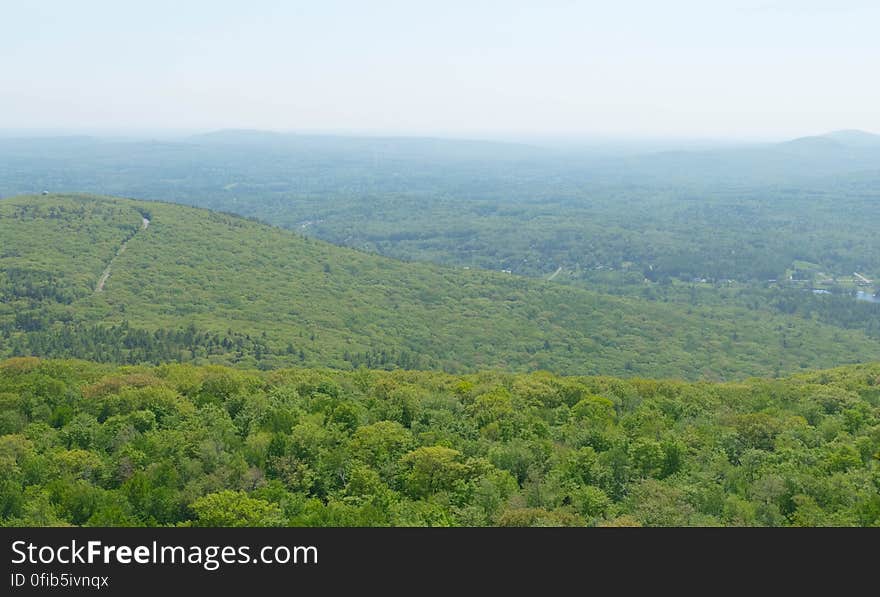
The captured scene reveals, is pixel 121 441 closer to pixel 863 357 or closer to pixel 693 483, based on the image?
pixel 693 483

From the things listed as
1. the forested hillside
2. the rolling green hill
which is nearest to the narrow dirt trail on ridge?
the rolling green hill

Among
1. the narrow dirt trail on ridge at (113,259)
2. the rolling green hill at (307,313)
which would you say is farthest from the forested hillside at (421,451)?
the narrow dirt trail on ridge at (113,259)

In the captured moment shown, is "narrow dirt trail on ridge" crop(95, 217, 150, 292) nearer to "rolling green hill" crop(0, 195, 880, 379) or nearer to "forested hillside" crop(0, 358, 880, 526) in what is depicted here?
"rolling green hill" crop(0, 195, 880, 379)

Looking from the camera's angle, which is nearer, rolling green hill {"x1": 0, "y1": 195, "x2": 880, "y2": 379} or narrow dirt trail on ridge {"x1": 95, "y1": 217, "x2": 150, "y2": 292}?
rolling green hill {"x1": 0, "y1": 195, "x2": 880, "y2": 379}

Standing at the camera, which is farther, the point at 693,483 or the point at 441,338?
the point at 441,338
